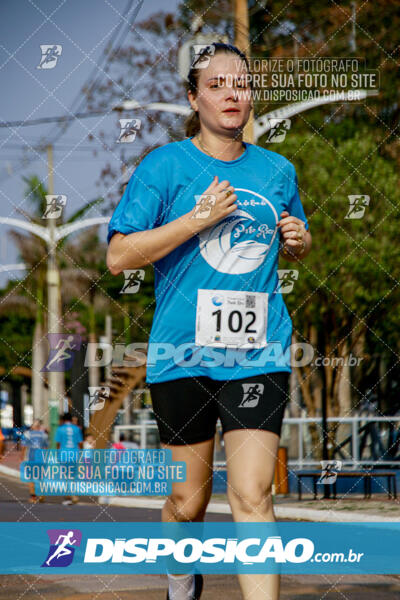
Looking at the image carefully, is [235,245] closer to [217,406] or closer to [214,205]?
[214,205]

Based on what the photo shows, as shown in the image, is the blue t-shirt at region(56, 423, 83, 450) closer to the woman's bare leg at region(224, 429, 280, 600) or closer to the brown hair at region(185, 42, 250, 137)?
the brown hair at region(185, 42, 250, 137)

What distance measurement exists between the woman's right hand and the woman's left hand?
23cm

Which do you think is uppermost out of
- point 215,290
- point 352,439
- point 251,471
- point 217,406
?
point 215,290

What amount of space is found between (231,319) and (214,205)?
42 centimetres

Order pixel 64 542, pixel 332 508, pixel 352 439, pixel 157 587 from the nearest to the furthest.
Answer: pixel 64 542
pixel 157 587
pixel 332 508
pixel 352 439

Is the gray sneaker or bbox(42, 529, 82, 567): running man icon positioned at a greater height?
the gray sneaker

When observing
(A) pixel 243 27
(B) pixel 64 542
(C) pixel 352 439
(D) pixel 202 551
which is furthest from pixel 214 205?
(C) pixel 352 439

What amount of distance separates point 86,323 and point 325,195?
39.2 m

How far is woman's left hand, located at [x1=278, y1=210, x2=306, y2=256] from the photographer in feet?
12.6

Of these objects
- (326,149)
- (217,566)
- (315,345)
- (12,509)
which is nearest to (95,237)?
(315,345)

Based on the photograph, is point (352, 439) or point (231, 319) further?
point (352, 439)

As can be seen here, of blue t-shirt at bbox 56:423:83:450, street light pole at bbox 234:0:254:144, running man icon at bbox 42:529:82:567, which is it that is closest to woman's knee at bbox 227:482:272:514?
running man icon at bbox 42:529:82:567

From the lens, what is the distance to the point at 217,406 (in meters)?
3.75

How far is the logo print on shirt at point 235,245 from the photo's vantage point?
3.79m
